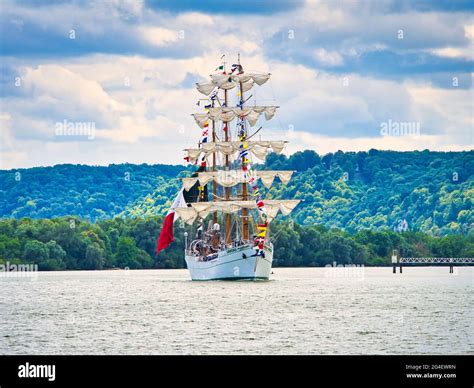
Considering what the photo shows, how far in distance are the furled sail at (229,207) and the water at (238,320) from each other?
11515 mm

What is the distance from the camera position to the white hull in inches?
4589

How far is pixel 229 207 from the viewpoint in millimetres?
122312

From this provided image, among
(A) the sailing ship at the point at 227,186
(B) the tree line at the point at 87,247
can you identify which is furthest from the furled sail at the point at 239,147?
(B) the tree line at the point at 87,247

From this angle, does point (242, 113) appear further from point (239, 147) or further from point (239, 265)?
point (239, 265)

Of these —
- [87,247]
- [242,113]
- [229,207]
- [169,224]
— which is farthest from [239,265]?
[87,247]

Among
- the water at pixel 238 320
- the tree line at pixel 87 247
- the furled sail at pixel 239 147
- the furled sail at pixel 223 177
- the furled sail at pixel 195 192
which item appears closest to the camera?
the water at pixel 238 320

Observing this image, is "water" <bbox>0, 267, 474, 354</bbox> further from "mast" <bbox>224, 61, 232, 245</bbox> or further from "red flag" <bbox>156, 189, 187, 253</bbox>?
"red flag" <bbox>156, 189, 187, 253</bbox>

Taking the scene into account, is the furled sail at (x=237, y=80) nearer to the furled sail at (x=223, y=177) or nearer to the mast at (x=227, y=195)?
the mast at (x=227, y=195)

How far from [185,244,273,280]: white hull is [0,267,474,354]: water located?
5667mm

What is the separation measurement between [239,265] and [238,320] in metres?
43.6

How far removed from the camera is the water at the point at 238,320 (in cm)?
6072
